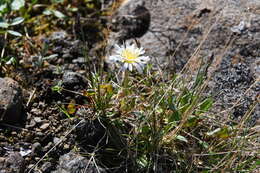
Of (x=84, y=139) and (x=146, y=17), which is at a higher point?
(x=146, y=17)

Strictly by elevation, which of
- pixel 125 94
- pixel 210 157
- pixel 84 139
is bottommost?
pixel 210 157

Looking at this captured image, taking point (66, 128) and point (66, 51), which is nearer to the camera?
point (66, 128)

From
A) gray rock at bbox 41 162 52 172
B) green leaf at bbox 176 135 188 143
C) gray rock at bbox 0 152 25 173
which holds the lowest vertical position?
gray rock at bbox 41 162 52 172

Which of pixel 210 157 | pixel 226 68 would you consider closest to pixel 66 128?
pixel 210 157

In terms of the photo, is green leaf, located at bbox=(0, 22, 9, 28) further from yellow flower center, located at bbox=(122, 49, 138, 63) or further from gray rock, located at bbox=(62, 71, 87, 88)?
yellow flower center, located at bbox=(122, 49, 138, 63)

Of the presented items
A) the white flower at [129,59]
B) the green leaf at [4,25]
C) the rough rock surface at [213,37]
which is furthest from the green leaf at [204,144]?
the green leaf at [4,25]

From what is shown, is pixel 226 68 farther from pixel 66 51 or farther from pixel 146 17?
pixel 66 51

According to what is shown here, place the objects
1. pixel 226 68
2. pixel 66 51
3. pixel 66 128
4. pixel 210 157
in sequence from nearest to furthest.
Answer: pixel 210 157, pixel 66 128, pixel 226 68, pixel 66 51

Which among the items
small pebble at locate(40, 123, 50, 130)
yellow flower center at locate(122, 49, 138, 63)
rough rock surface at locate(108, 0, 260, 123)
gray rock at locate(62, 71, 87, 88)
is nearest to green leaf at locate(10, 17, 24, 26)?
gray rock at locate(62, 71, 87, 88)
